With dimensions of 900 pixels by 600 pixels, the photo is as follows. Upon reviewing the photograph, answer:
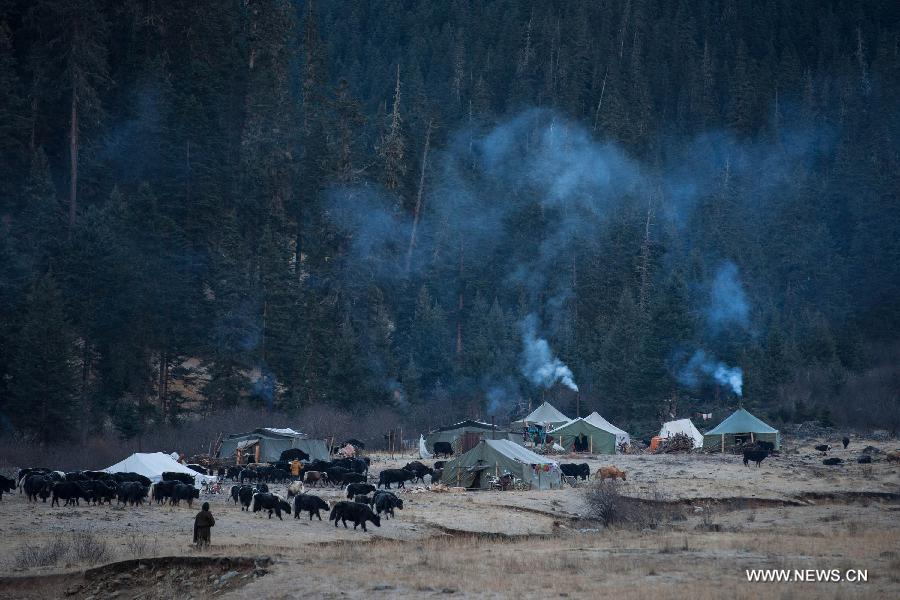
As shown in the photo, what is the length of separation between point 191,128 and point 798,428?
54.7 m

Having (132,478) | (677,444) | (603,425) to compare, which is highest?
(603,425)

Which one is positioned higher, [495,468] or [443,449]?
[443,449]

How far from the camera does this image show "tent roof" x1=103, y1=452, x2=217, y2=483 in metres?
Answer: 42.4

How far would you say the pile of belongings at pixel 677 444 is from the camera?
67.3 metres

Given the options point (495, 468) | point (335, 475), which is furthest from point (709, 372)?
point (335, 475)

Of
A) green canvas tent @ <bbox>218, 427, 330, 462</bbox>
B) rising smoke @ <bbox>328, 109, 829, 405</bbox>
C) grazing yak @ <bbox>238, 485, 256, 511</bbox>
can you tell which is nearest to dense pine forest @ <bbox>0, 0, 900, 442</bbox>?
rising smoke @ <bbox>328, 109, 829, 405</bbox>

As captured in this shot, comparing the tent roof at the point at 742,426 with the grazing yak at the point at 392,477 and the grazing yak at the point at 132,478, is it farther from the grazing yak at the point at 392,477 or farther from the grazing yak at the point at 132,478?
the grazing yak at the point at 132,478

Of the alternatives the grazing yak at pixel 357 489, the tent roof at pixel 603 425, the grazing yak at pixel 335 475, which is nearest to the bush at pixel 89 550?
the grazing yak at pixel 357 489

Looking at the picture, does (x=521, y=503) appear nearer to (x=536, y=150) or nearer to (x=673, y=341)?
(x=673, y=341)

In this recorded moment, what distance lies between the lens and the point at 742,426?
6619cm

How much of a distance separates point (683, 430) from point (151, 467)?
40.4 m

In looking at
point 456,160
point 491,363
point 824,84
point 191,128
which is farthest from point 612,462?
point 824,84

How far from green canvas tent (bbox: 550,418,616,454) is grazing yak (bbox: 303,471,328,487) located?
89.8ft

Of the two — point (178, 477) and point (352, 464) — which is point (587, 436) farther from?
point (178, 477)
